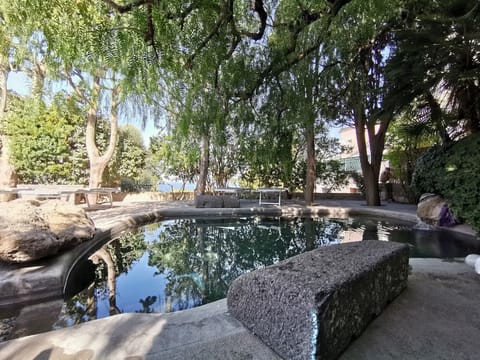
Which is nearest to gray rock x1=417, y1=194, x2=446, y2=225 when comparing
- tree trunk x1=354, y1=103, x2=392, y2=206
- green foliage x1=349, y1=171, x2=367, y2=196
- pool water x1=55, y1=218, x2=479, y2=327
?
pool water x1=55, y1=218, x2=479, y2=327

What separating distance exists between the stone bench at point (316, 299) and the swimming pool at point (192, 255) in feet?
4.26

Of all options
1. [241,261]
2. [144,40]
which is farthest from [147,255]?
[144,40]

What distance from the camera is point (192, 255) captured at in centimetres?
415

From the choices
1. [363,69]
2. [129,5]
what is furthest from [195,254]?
[363,69]

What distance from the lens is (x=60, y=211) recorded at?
11.7 feet

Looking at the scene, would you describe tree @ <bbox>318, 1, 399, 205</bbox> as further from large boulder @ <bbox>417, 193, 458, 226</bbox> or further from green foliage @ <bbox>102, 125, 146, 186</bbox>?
green foliage @ <bbox>102, 125, 146, 186</bbox>

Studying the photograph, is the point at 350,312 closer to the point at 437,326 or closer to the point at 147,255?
the point at 437,326

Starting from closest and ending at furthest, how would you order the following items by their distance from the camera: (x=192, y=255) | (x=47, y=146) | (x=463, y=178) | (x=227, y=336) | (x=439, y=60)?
1. (x=227, y=336)
2. (x=439, y=60)
3. (x=192, y=255)
4. (x=463, y=178)
5. (x=47, y=146)

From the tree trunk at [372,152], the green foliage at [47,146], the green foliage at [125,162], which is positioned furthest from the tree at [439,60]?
the green foliage at [125,162]

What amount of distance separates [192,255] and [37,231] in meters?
2.13

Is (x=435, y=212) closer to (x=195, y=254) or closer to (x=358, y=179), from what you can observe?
(x=195, y=254)

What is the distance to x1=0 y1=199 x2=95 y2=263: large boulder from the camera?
8.32 feet

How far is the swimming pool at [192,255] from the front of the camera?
2.57 m

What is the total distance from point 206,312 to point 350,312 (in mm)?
974
